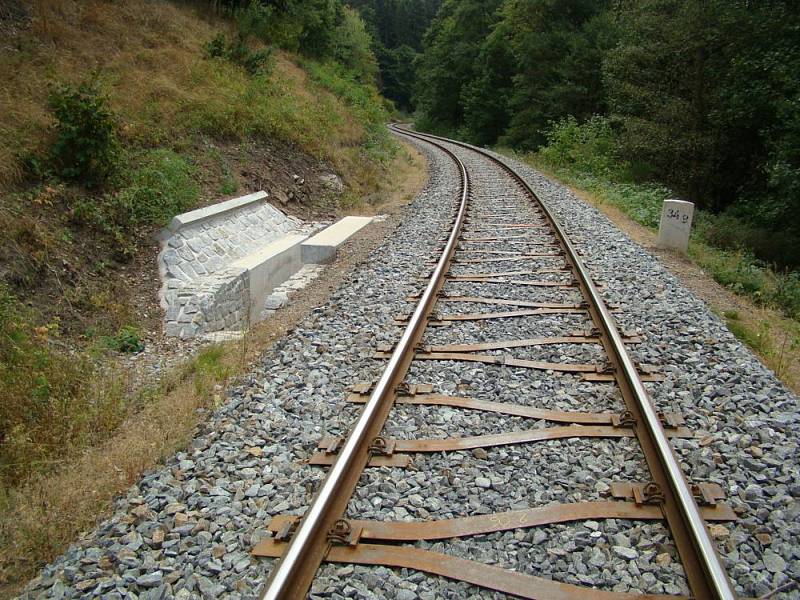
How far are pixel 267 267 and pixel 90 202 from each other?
2681 mm

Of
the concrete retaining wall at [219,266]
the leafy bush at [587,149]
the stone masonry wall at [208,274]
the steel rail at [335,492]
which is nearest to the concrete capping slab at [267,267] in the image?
the concrete retaining wall at [219,266]

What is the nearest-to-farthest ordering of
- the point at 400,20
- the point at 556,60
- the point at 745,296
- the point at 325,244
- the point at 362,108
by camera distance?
the point at 745,296 → the point at 325,244 → the point at 362,108 → the point at 556,60 → the point at 400,20

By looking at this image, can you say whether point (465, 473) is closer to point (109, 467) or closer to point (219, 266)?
point (109, 467)

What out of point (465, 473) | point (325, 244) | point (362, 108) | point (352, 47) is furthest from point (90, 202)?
point (352, 47)

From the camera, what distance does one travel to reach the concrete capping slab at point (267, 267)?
368 inches

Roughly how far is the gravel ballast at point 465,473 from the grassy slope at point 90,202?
0.47 m

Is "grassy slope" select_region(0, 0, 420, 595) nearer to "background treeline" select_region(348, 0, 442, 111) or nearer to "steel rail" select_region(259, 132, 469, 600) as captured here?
"steel rail" select_region(259, 132, 469, 600)

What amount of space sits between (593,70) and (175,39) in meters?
20.9

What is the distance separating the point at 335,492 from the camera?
3385 mm

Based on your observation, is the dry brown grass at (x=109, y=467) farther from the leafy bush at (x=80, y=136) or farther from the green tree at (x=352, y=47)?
the green tree at (x=352, y=47)

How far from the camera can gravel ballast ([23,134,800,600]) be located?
2881 millimetres

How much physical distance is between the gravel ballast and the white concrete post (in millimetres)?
3574

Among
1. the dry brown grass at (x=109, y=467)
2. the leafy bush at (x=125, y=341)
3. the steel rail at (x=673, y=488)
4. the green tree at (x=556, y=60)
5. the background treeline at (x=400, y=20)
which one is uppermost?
the background treeline at (x=400, y=20)

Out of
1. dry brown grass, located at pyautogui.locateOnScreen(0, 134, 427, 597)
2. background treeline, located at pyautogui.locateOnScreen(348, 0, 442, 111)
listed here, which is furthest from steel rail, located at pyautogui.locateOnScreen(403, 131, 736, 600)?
background treeline, located at pyautogui.locateOnScreen(348, 0, 442, 111)
